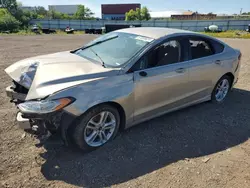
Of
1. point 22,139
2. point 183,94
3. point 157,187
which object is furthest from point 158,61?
point 22,139

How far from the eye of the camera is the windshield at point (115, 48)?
137 inches

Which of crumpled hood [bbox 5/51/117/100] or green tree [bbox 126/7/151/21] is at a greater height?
green tree [bbox 126/7/151/21]

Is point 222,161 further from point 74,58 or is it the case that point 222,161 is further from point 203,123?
point 74,58

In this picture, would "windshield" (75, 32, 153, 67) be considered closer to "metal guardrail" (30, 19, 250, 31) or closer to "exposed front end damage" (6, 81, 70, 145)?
"exposed front end damage" (6, 81, 70, 145)

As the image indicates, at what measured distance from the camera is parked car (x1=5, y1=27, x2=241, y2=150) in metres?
2.76

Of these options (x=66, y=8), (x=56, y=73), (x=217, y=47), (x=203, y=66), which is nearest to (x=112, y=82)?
(x=56, y=73)

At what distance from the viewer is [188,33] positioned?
4211 mm

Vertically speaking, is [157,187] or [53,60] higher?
[53,60]

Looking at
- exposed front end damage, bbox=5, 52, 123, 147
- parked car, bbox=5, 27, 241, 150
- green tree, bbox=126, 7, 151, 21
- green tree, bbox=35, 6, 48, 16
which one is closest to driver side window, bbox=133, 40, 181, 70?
parked car, bbox=5, 27, 241, 150

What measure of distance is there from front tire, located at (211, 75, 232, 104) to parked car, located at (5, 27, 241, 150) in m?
0.24

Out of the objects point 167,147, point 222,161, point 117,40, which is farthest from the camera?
point 117,40

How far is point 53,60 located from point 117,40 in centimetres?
114

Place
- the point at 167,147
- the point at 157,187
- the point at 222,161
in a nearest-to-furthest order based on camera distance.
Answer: the point at 157,187 < the point at 222,161 < the point at 167,147

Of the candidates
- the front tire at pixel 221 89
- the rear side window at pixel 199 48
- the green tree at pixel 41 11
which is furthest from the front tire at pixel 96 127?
the green tree at pixel 41 11
